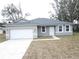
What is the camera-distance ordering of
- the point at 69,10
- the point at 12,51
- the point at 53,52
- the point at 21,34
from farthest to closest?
the point at 69,10
the point at 21,34
the point at 12,51
the point at 53,52

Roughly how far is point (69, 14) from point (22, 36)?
70.6 feet

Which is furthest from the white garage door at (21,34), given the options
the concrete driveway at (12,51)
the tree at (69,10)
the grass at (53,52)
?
the tree at (69,10)

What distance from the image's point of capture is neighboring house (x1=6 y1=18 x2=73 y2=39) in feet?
107

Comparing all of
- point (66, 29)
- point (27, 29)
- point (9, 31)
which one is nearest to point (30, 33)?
point (27, 29)

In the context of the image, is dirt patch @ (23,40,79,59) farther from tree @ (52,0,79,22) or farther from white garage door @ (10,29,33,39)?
tree @ (52,0,79,22)

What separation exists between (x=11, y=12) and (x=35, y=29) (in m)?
30.0

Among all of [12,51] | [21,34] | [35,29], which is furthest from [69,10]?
[12,51]

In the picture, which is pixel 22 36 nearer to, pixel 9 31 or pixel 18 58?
pixel 9 31

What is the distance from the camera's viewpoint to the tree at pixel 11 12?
60375mm

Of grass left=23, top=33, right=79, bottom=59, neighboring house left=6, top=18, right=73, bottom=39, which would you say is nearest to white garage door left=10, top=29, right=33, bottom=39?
neighboring house left=6, top=18, right=73, bottom=39

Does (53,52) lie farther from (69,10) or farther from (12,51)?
(69,10)

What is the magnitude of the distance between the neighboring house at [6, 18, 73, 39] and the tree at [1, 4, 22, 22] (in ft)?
78.8

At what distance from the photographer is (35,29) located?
1299 inches

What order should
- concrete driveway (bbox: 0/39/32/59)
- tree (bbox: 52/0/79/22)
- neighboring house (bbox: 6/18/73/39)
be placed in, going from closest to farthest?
concrete driveway (bbox: 0/39/32/59) < neighboring house (bbox: 6/18/73/39) < tree (bbox: 52/0/79/22)
